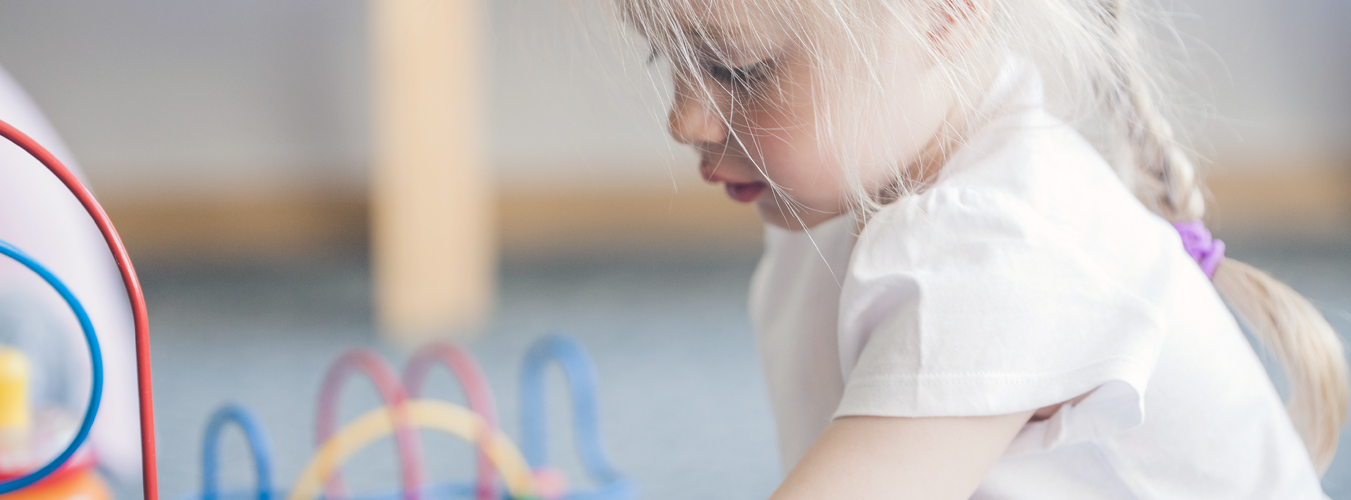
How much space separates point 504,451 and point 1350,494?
2.38 ft

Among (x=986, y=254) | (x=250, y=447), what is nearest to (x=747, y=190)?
(x=986, y=254)

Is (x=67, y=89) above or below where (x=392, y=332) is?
above

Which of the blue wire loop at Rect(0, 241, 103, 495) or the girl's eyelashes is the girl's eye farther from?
the blue wire loop at Rect(0, 241, 103, 495)

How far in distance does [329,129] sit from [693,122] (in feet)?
5.12

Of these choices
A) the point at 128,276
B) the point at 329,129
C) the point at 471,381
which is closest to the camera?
the point at 128,276

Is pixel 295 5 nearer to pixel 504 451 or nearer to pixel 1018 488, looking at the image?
pixel 504 451

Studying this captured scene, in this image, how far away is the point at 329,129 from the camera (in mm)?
1846

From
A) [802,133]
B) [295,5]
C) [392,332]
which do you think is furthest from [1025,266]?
[295,5]

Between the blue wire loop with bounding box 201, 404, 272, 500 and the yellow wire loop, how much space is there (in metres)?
0.04

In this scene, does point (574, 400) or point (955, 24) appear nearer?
point (955, 24)

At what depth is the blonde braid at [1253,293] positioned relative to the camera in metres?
0.51

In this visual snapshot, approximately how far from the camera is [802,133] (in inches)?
16.6

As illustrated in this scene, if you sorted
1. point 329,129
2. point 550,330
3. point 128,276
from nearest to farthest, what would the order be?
point 128,276
point 550,330
point 329,129

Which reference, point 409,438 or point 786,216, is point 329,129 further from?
point 786,216
